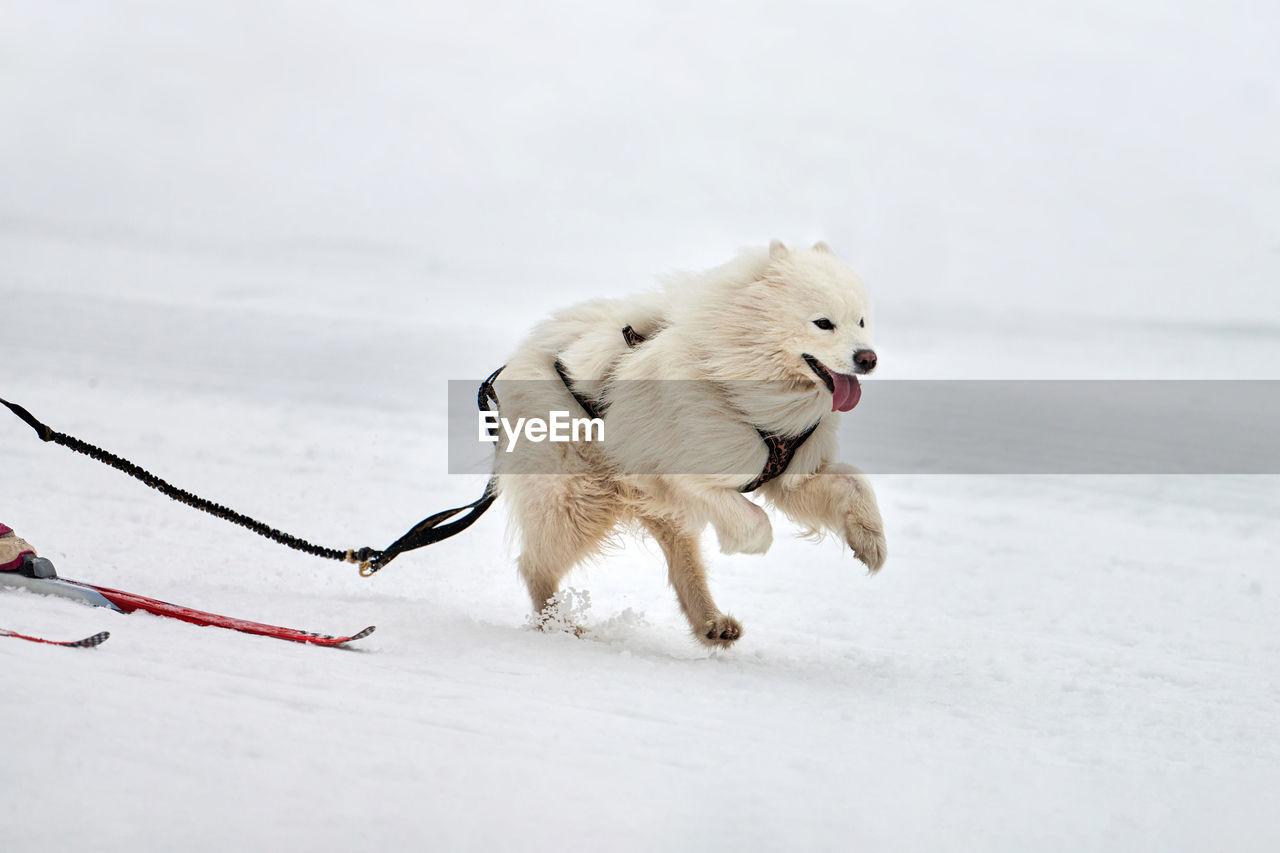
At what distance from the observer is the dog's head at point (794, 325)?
140 inches

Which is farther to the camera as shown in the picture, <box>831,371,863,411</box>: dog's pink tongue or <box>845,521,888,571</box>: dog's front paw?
<box>845,521,888,571</box>: dog's front paw

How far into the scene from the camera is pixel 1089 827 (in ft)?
7.68

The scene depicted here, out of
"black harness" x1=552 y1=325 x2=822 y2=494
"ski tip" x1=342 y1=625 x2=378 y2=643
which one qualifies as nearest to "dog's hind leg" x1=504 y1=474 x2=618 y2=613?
"black harness" x1=552 y1=325 x2=822 y2=494

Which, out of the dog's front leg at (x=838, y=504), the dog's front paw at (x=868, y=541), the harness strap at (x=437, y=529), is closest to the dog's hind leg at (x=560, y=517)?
the harness strap at (x=437, y=529)

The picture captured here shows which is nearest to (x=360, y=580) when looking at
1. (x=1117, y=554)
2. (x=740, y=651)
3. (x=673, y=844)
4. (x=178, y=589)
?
(x=178, y=589)

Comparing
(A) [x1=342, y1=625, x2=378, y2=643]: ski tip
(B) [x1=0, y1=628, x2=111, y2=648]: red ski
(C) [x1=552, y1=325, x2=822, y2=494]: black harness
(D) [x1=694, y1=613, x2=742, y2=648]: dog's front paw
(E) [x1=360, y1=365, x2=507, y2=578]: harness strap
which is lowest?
(D) [x1=694, y1=613, x2=742, y2=648]: dog's front paw

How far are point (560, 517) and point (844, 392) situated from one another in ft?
4.24

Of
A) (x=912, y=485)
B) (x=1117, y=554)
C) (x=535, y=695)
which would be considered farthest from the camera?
(x=912, y=485)

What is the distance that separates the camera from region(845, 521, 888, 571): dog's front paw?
3715 millimetres

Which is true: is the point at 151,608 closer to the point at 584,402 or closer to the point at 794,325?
the point at 584,402

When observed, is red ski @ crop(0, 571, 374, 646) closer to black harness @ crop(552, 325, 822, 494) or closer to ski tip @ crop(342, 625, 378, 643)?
ski tip @ crop(342, 625, 378, 643)

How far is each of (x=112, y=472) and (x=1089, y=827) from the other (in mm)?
6890

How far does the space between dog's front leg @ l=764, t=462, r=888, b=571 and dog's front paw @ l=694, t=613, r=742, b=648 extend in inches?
20.0

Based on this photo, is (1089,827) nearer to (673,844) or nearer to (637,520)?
(673,844)
